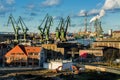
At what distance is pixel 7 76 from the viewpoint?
4891 cm

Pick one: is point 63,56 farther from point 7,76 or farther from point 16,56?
point 7,76

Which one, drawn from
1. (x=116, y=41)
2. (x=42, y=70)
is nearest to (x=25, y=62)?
(x=42, y=70)

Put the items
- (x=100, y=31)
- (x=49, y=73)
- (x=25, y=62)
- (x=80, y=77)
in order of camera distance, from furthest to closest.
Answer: (x=100, y=31) < (x=25, y=62) < (x=49, y=73) < (x=80, y=77)

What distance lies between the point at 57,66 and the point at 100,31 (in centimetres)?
11520

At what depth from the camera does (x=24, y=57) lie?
200ft

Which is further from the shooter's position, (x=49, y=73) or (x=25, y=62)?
(x=25, y=62)

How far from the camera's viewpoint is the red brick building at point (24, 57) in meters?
60.8

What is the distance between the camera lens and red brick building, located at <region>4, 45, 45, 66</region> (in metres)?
60.8

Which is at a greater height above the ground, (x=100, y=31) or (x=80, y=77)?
(x=100, y=31)

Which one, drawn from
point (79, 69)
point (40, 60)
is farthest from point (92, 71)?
point (40, 60)

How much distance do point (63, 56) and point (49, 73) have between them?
27.0 metres

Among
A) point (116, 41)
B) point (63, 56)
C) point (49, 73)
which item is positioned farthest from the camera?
point (116, 41)

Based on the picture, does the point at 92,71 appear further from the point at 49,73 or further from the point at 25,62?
the point at 25,62

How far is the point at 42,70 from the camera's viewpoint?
55656mm
